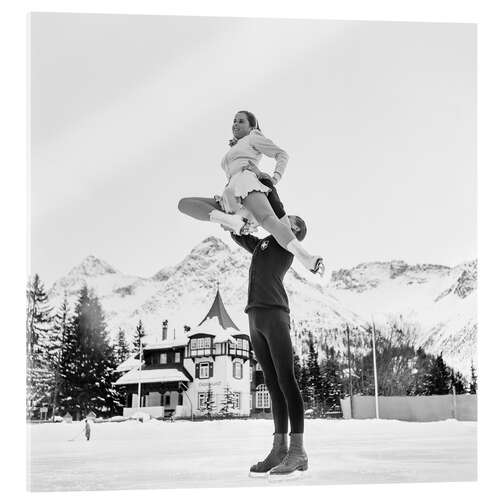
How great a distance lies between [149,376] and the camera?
5.39 metres

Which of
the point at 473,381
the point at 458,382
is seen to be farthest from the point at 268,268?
the point at 473,381

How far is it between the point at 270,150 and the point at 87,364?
1.84 metres

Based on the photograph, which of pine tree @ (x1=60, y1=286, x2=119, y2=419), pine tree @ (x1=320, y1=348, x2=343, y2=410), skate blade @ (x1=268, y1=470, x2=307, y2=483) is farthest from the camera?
pine tree @ (x1=320, y1=348, x2=343, y2=410)

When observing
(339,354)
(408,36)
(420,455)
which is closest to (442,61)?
(408,36)

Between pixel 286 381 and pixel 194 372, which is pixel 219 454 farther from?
pixel 286 381

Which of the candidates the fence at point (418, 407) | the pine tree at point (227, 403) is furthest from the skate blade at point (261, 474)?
the fence at point (418, 407)

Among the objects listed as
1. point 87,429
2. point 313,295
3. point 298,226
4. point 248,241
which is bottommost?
point 87,429

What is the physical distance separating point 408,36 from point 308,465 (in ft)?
9.88

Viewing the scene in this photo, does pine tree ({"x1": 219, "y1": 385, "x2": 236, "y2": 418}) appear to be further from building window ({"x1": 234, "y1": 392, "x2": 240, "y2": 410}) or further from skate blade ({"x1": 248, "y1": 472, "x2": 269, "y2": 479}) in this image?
skate blade ({"x1": 248, "y1": 472, "x2": 269, "y2": 479})

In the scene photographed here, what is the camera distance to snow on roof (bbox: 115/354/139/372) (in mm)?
5406

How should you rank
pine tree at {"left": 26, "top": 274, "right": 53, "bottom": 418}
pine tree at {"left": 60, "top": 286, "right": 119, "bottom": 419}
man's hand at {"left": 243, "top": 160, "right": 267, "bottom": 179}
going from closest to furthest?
man's hand at {"left": 243, "top": 160, "right": 267, "bottom": 179}
pine tree at {"left": 26, "top": 274, "right": 53, "bottom": 418}
pine tree at {"left": 60, "top": 286, "right": 119, "bottom": 419}

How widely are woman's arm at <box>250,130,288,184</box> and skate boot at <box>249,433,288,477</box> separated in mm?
1590

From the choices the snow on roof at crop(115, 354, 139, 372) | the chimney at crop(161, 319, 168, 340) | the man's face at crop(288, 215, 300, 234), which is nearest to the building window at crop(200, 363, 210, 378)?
the chimney at crop(161, 319, 168, 340)

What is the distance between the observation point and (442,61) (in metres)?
5.77
